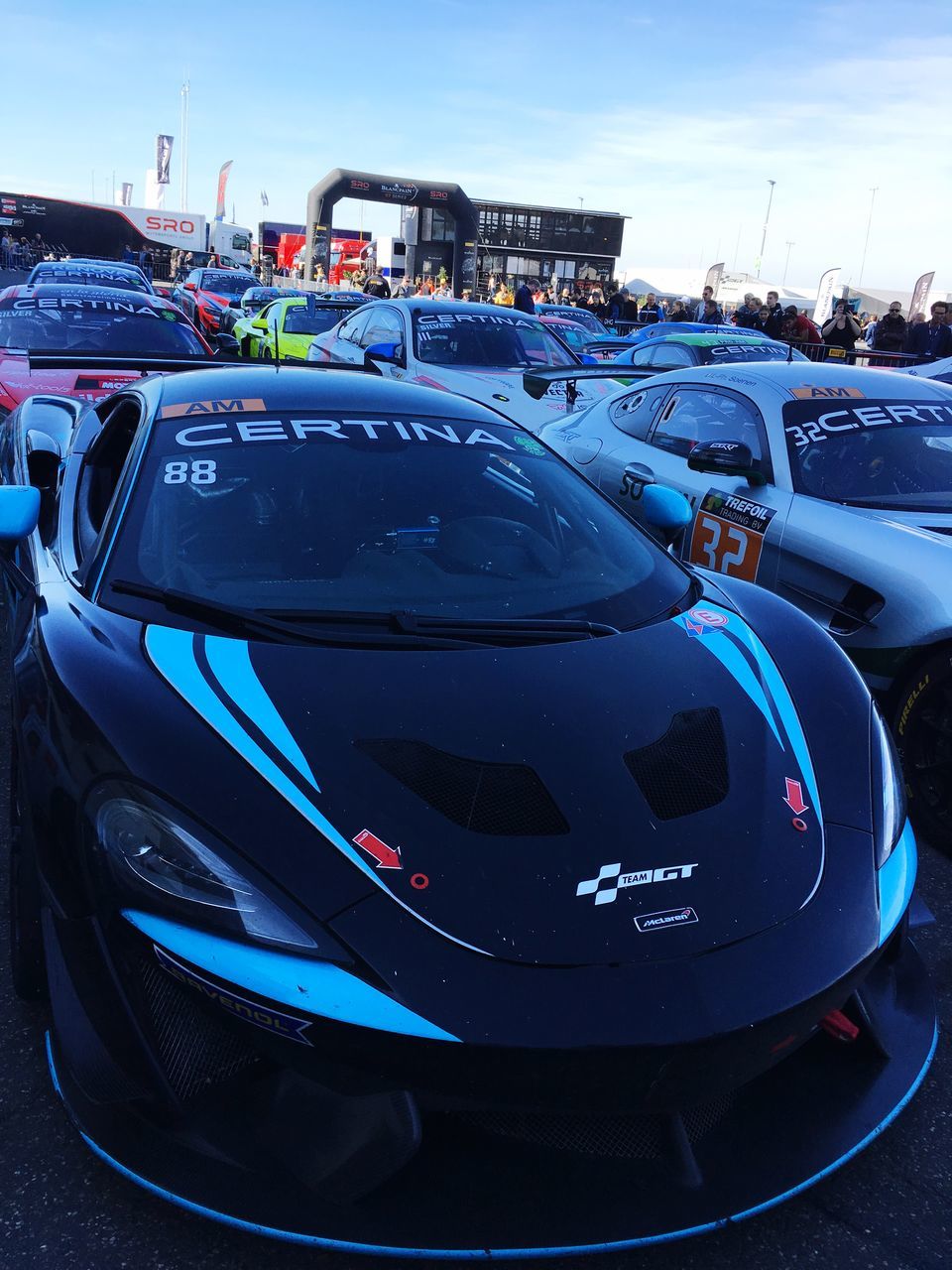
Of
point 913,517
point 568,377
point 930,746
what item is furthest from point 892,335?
point 930,746

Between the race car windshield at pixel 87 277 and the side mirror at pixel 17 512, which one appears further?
the race car windshield at pixel 87 277

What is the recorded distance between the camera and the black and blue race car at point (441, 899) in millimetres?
1572

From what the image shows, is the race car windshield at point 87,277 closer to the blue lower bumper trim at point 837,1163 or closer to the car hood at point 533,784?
the car hood at point 533,784

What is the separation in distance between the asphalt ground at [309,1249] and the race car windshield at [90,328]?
20.5ft

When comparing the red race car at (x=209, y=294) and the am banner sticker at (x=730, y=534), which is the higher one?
the red race car at (x=209, y=294)

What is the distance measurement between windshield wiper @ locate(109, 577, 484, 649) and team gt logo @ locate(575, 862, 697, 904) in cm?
63

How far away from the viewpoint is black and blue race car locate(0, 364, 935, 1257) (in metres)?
1.57

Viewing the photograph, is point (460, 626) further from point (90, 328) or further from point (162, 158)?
point (162, 158)

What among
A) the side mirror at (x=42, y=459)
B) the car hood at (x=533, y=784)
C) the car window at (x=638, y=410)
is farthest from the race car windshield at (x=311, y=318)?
the car hood at (x=533, y=784)

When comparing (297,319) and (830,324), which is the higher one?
(830,324)

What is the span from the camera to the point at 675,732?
81.6 inches

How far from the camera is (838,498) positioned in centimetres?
412

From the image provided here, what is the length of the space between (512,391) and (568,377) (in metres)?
0.66

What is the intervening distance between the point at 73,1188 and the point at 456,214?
29825 mm
